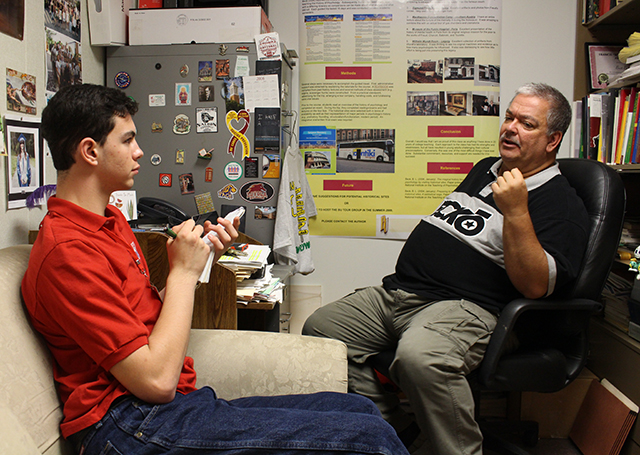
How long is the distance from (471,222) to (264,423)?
111 cm

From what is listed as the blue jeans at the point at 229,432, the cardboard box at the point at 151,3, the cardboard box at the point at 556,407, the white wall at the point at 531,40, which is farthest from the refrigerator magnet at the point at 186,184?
the cardboard box at the point at 556,407

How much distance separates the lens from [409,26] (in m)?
2.58

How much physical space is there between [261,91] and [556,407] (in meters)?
1.89

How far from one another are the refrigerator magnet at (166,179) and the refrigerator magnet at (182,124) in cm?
21

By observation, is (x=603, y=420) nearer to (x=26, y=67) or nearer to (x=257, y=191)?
(x=257, y=191)

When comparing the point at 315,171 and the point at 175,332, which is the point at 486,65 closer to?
the point at 315,171

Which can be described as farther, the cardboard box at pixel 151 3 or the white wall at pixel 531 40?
the white wall at pixel 531 40

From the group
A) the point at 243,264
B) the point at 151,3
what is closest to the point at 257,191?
the point at 243,264

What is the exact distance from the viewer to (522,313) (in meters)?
1.56

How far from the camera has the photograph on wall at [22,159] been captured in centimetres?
146

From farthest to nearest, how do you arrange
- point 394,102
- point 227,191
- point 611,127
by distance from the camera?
1. point 394,102
2. point 227,191
3. point 611,127

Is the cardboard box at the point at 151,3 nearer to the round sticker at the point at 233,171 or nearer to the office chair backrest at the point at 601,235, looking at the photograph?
the round sticker at the point at 233,171

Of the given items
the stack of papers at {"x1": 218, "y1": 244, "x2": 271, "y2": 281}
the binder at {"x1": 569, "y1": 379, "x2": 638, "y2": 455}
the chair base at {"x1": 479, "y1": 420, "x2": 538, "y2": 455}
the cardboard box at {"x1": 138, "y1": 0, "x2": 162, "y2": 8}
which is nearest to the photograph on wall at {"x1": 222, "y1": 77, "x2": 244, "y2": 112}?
the cardboard box at {"x1": 138, "y1": 0, "x2": 162, "y2": 8}

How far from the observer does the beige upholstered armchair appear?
3.15 feet
